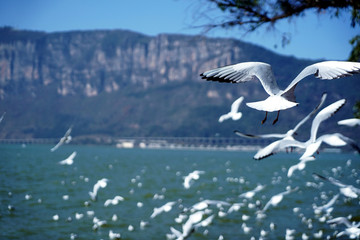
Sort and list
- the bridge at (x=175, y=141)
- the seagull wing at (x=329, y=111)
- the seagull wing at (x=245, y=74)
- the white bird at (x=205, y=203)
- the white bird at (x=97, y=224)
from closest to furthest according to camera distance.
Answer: the seagull wing at (x=329, y=111), the seagull wing at (x=245, y=74), the white bird at (x=205, y=203), the white bird at (x=97, y=224), the bridge at (x=175, y=141)

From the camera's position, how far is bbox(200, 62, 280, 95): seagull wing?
3100mm

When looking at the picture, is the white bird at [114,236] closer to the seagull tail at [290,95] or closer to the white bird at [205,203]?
the white bird at [205,203]

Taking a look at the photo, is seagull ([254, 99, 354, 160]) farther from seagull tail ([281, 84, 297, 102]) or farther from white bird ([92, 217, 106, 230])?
white bird ([92, 217, 106, 230])

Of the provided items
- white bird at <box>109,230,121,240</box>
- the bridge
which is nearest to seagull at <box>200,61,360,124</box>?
white bird at <box>109,230,121,240</box>

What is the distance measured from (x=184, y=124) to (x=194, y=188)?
121803mm

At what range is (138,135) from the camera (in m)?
163

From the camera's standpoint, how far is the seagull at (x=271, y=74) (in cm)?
288

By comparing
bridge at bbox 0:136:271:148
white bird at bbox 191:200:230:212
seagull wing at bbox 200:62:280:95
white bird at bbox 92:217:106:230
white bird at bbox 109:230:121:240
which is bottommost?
bridge at bbox 0:136:271:148

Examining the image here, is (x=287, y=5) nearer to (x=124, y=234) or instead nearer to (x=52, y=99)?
(x=124, y=234)

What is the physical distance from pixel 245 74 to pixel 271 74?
20 centimetres

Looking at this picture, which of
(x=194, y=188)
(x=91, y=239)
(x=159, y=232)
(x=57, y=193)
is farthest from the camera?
(x=194, y=188)

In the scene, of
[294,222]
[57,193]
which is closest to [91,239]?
[294,222]

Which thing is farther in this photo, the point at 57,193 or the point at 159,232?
the point at 57,193

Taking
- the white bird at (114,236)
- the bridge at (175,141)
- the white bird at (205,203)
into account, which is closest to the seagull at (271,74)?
the white bird at (205,203)
